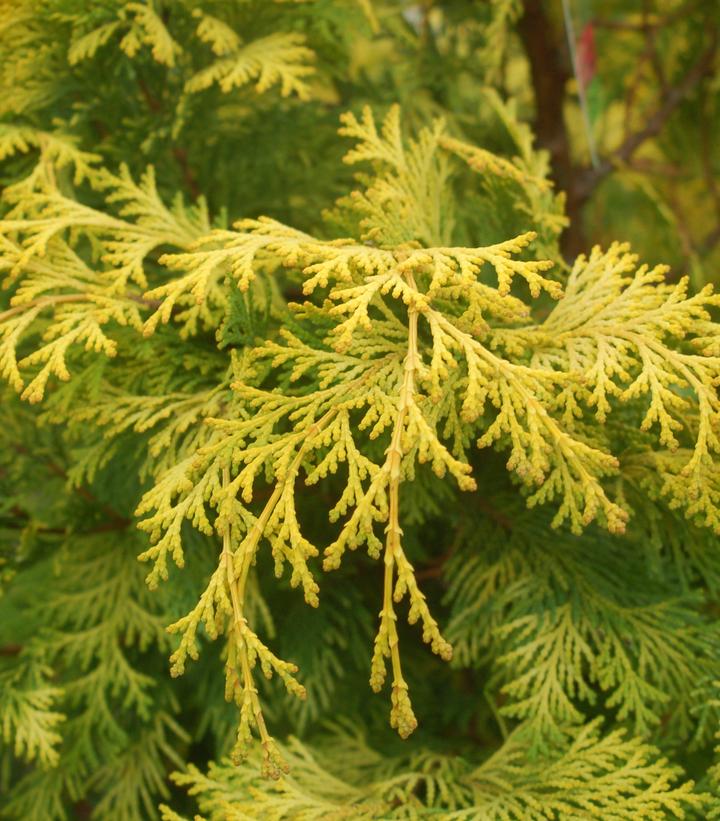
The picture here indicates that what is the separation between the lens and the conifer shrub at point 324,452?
1.26 metres

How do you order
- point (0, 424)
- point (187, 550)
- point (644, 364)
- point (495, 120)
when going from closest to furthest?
point (644, 364)
point (187, 550)
point (0, 424)
point (495, 120)

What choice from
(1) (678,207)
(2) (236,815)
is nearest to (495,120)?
(1) (678,207)

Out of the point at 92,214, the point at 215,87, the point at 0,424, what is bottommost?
the point at 0,424

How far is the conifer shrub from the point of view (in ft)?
4.15

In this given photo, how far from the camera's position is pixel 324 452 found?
5.11 ft

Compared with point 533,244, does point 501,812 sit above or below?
below

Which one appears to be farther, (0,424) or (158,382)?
(0,424)

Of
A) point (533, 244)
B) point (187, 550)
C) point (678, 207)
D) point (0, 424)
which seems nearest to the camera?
point (533, 244)

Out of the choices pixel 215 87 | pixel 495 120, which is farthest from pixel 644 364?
pixel 495 120

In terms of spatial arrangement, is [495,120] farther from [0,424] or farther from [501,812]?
[501,812]

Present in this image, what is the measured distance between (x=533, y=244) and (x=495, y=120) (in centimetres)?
120

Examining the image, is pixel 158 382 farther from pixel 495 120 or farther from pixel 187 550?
pixel 495 120

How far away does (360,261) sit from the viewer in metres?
1.32

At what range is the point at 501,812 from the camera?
1.38 metres
